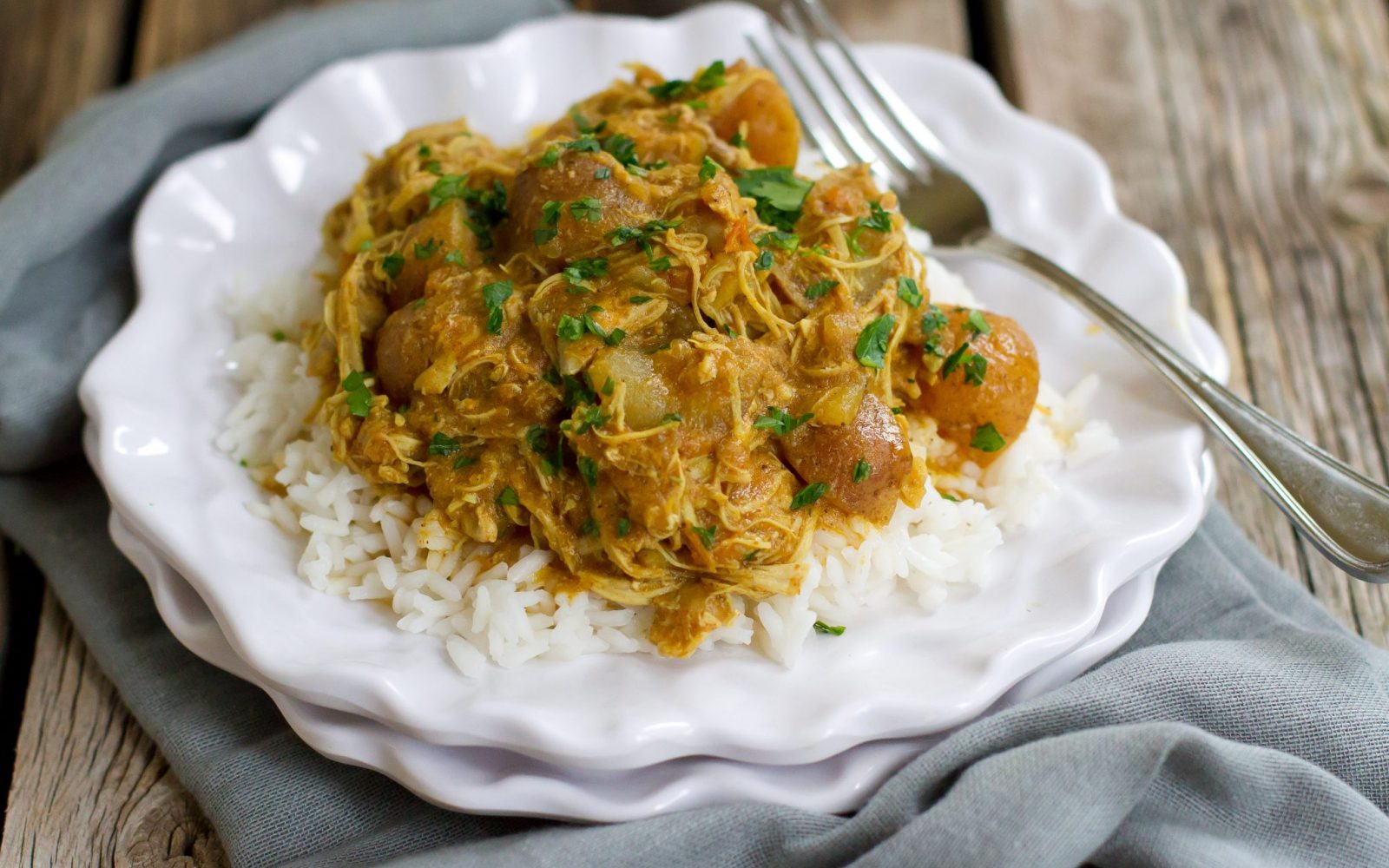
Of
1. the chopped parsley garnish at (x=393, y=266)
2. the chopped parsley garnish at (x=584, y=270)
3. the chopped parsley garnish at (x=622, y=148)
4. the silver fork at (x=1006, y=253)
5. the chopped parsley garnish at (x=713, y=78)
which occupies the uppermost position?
the chopped parsley garnish at (x=713, y=78)

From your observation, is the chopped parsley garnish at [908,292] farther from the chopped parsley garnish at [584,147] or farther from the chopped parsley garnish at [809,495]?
the chopped parsley garnish at [584,147]

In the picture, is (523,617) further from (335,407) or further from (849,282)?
(849,282)

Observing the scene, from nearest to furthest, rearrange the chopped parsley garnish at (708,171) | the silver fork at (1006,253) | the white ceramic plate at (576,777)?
the white ceramic plate at (576,777)
the silver fork at (1006,253)
the chopped parsley garnish at (708,171)

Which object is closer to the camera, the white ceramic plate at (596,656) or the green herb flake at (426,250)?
the white ceramic plate at (596,656)

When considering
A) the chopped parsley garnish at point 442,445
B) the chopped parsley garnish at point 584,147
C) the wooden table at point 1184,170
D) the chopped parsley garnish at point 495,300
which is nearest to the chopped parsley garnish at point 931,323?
the chopped parsley garnish at point 584,147

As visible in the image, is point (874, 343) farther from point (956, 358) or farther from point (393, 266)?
point (393, 266)

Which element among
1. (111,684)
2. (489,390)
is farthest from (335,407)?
(111,684)
